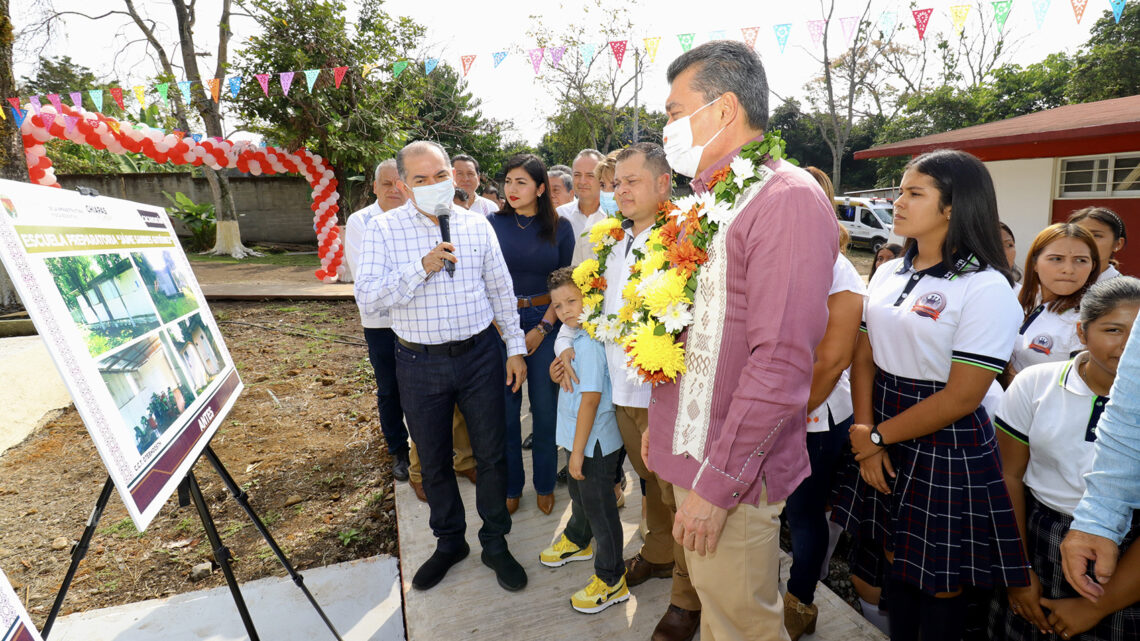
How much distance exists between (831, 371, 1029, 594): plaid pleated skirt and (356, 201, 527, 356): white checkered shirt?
1803 mm

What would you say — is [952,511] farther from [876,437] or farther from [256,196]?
[256,196]

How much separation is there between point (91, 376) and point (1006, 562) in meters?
2.71

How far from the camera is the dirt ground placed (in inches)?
122

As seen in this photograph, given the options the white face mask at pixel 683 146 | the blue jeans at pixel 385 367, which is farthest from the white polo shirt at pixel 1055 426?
the blue jeans at pixel 385 367

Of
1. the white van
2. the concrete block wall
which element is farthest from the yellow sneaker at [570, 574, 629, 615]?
the concrete block wall

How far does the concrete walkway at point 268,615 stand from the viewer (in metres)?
2.61

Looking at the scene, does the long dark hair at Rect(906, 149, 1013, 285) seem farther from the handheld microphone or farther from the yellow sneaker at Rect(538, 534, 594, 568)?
the yellow sneaker at Rect(538, 534, 594, 568)

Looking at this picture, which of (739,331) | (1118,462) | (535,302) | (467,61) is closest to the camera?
(1118,462)

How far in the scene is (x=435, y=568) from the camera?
278cm

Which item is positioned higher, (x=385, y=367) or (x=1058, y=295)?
(x=1058, y=295)

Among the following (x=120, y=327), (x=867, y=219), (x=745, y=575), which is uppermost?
(x=120, y=327)

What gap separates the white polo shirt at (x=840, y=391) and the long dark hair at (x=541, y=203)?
1.75 m

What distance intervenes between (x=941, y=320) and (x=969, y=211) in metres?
0.37

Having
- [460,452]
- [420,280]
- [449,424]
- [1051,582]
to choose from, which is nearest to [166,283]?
[420,280]
